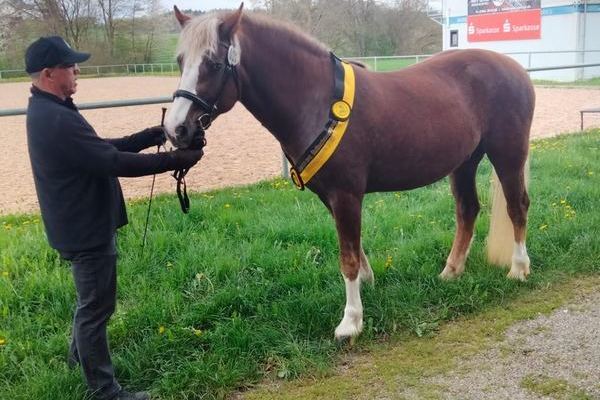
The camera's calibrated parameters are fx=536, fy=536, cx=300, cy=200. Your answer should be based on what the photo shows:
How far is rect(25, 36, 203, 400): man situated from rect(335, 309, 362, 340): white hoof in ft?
3.80

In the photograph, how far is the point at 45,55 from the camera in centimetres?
242

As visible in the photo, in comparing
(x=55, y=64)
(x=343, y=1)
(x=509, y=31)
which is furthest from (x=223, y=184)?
(x=343, y=1)

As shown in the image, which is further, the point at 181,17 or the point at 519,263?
the point at 519,263

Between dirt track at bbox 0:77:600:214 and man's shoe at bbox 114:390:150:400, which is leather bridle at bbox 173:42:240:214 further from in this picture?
dirt track at bbox 0:77:600:214

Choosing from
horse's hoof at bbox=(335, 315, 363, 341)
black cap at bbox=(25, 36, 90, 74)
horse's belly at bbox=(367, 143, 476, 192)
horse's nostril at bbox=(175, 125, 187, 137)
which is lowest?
horse's hoof at bbox=(335, 315, 363, 341)

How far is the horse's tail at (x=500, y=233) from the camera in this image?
4.13 m

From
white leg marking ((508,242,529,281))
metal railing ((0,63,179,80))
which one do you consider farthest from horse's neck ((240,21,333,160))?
metal railing ((0,63,179,80))

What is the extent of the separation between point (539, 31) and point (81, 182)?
30352 millimetres

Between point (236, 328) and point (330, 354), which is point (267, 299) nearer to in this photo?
point (236, 328)

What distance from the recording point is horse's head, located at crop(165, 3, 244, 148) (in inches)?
103

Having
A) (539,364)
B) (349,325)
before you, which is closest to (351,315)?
(349,325)

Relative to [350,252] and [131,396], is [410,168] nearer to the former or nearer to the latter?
[350,252]

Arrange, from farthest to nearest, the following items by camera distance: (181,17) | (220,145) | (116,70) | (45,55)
A: (116,70), (220,145), (181,17), (45,55)

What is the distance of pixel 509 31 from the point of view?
1177 inches
